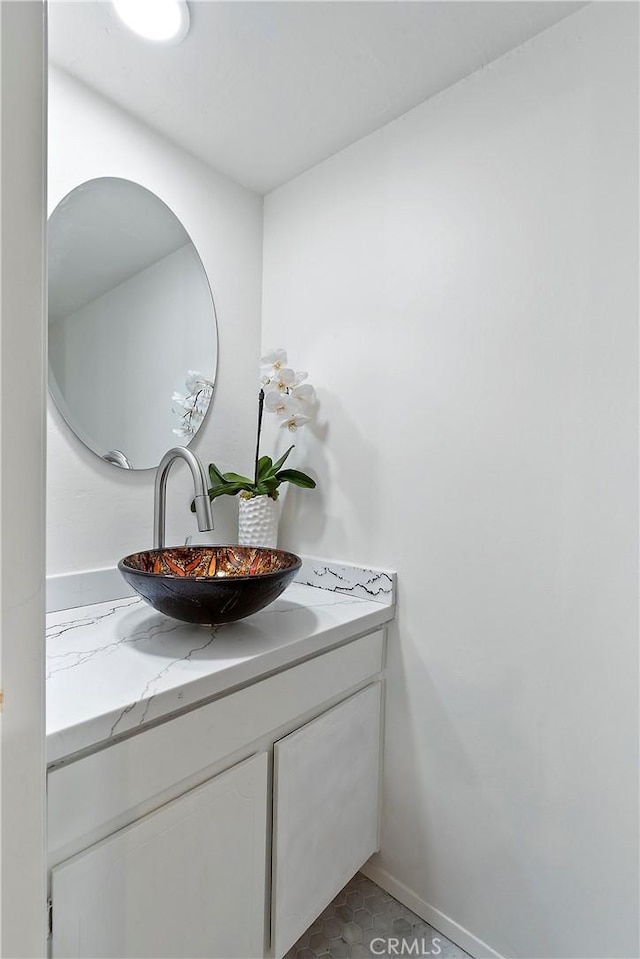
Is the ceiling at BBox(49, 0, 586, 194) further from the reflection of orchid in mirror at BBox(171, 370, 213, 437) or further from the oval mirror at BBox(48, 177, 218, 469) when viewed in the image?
the reflection of orchid in mirror at BBox(171, 370, 213, 437)

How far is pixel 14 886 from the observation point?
43 cm

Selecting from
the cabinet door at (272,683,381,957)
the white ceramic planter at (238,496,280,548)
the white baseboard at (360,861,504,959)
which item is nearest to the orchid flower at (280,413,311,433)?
the white ceramic planter at (238,496,280,548)

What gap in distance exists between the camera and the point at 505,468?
3.59 ft

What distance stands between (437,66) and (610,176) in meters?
0.51

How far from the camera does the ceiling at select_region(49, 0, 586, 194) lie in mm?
997

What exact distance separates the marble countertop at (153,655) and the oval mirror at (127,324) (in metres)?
0.45

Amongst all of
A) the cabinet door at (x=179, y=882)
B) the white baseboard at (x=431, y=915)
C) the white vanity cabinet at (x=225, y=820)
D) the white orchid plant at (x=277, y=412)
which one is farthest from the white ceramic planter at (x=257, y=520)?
the white baseboard at (x=431, y=915)

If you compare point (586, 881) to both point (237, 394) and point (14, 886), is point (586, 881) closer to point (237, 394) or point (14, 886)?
point (14, 886)

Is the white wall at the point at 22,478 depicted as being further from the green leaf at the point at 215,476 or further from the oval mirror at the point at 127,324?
the green leaf at the point at 215,476

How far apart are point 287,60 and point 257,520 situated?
44.6 inches

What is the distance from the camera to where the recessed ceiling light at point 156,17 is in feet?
3.19

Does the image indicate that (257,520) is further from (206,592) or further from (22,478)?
(22,478)
